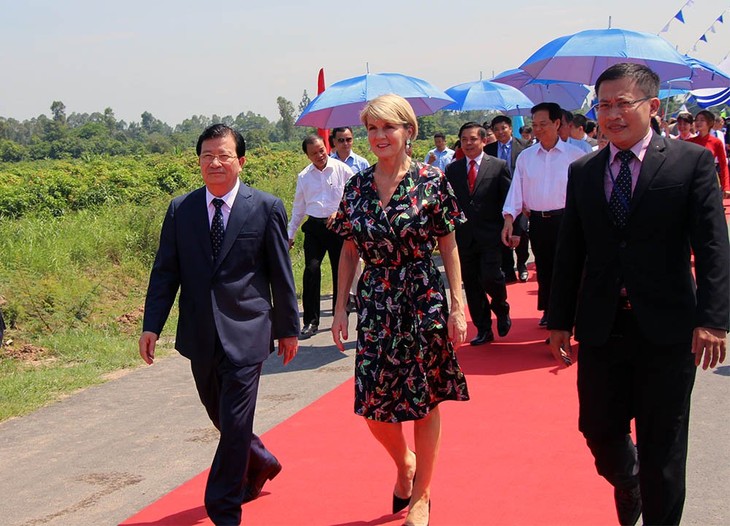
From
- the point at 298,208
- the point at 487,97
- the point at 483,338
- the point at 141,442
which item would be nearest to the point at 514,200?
the point at 483,338

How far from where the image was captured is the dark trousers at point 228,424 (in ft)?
13.5

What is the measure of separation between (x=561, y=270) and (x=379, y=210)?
0.86m

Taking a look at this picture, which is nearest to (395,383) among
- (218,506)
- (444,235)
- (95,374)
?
(444,235)

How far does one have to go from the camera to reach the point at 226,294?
14.0 ft

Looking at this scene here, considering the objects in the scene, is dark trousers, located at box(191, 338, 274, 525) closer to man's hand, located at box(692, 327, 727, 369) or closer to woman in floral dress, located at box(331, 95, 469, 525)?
woman in floral dress, located at box(331, 95, 469, 525)

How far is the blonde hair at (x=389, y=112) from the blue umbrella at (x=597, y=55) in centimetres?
497

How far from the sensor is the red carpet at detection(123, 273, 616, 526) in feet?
14.0

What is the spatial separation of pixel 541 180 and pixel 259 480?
3905mm

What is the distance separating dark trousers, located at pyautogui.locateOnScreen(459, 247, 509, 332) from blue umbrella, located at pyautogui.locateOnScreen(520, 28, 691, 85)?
7.65 feet

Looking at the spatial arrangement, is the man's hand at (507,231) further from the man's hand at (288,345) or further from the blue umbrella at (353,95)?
the man's hand at (288,345)

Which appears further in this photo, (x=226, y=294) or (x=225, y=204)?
(x=225, y=204)

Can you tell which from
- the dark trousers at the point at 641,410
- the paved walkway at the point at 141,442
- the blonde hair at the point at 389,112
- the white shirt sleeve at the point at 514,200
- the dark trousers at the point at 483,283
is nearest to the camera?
the dark trousers at the point at 641,410

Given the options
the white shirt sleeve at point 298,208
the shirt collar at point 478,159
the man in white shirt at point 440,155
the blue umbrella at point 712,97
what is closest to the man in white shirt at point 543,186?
the shirt collar at point 478,159

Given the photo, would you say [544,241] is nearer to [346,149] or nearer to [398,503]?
[346,149]
